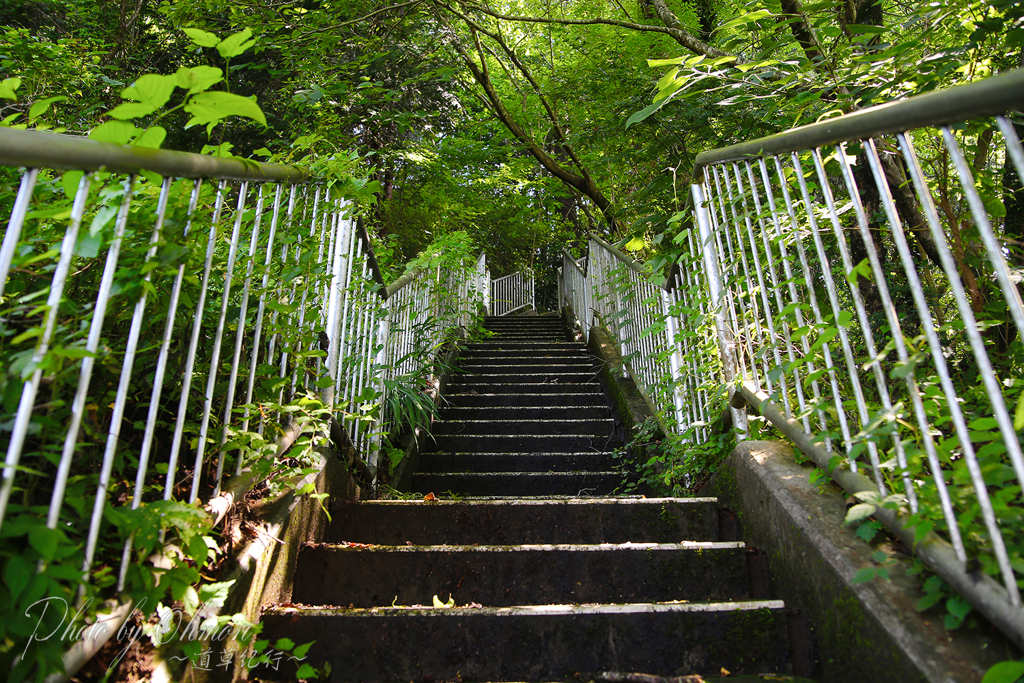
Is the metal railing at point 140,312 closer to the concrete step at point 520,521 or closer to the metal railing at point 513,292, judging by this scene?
the concrete step at point 520,521

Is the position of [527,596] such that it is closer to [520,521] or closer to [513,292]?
[520,521]

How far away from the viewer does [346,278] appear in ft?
8.36

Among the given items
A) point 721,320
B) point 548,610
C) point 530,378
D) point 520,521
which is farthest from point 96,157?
point 530,378

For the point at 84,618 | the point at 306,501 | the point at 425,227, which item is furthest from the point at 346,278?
the point at 425,227

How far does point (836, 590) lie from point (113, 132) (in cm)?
185

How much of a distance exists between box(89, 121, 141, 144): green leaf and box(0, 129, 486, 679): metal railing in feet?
0.06

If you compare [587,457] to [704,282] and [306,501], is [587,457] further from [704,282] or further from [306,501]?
[306,501]

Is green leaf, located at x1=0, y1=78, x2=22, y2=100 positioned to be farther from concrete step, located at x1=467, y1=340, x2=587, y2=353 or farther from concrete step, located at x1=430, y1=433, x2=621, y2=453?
concrete step, located at x1=467, y1=340, x2=587, y2=353

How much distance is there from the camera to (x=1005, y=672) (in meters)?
0.86

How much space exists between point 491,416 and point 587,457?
1.00 metres

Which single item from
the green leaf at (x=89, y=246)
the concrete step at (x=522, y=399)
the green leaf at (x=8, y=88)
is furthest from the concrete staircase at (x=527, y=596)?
the concrete step at (x=522, y=399)

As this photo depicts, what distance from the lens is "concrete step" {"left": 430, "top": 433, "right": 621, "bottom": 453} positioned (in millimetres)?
3752

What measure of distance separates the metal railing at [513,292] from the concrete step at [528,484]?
11321mm

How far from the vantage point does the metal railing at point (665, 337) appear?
7.94 ft
